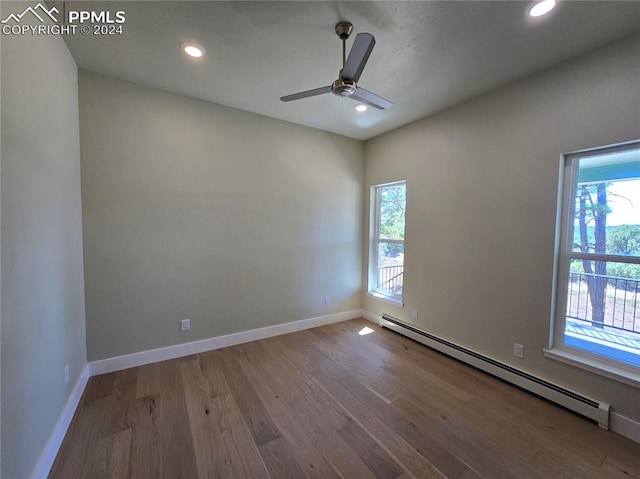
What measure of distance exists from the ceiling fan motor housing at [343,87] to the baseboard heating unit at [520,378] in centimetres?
269

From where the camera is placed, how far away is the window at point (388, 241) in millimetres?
3562

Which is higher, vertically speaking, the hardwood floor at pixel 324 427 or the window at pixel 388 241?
the window at pixel 388 241

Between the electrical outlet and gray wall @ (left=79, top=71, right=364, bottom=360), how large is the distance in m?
2.14

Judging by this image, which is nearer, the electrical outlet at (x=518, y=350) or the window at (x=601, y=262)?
the window at (x=601, y=262)

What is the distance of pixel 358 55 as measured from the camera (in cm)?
150

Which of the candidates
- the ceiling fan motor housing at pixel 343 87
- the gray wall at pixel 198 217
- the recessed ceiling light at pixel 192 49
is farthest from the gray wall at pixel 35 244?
the ceiling fan motor housing at pixel 343 87

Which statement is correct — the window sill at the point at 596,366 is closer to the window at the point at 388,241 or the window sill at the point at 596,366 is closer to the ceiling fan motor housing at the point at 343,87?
the window at the point at 388,241

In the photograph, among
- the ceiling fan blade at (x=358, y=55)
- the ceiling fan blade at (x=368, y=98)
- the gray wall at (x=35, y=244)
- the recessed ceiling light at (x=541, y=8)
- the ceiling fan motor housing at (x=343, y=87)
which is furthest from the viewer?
the ceiling fan blade at (x=368, y=98)

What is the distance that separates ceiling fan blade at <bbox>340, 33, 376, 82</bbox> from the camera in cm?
137

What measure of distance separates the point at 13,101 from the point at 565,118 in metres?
3.50

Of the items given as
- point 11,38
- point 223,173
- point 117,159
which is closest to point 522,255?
point 223,173

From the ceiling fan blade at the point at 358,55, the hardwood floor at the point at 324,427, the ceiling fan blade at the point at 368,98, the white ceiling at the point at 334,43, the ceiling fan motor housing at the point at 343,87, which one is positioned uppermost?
the white ceiling at the point at 334,43

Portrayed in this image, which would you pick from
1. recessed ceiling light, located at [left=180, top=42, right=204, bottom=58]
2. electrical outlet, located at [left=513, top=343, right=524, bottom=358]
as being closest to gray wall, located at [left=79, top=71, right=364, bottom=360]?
recessed ceiling light, located at [left=180, top=42, right=204, bottom=58]

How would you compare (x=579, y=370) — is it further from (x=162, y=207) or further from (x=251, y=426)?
(x=162, y=207)
